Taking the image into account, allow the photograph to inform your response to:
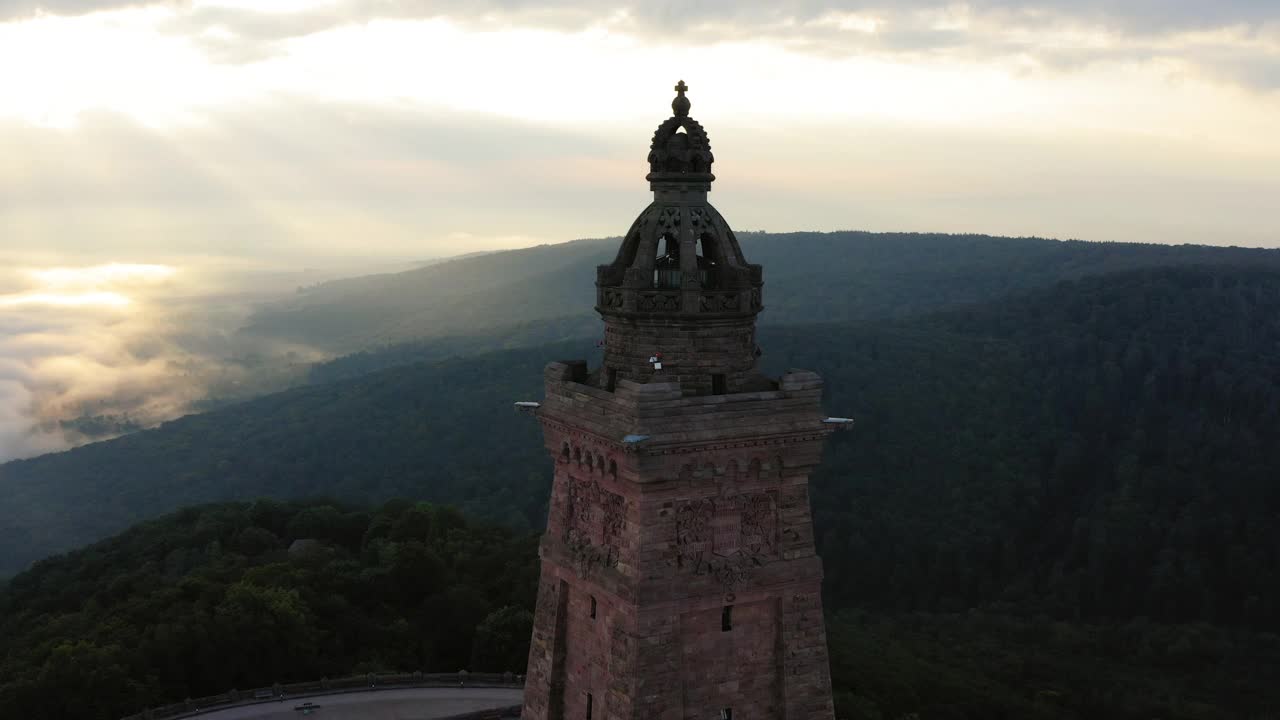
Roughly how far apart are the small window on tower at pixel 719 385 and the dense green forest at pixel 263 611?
44.5m

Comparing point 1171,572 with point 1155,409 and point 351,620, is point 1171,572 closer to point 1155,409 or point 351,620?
point 1155,409

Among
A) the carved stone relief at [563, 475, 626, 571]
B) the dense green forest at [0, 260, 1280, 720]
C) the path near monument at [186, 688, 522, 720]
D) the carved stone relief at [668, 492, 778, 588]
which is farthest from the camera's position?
the dense green forest at [0, 260, 1280, 720]

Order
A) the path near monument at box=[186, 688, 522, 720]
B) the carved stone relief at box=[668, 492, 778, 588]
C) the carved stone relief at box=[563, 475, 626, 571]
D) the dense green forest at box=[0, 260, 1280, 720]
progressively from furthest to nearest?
the dense green forest at box=[0, 260, 1280, 720] < the path near monument at box=[186, 688, 522, 720] < the carved stone relief at box=[563, 475, 626, 571] < the carved stone relief at box=[668, 492, 778, 588]

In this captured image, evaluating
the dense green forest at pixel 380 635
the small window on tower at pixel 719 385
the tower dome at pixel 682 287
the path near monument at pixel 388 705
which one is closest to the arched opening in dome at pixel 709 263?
the tower dome at pixel 682 287

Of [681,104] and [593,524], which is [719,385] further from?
[681,104]

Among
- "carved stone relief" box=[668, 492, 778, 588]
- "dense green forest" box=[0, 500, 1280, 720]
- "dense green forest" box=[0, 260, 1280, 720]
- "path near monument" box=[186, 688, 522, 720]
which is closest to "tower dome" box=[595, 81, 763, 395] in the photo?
"carved stone relief" box=[668, 492, 778, 588]

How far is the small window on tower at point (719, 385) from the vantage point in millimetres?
24219

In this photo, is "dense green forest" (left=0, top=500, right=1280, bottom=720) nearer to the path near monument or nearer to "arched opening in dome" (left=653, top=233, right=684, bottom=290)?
the path near monument

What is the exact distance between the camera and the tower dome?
23641mm

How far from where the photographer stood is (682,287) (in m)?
23.5

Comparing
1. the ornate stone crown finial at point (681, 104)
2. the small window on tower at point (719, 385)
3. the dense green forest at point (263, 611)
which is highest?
the ornate stone crown finial at point (681, 104)

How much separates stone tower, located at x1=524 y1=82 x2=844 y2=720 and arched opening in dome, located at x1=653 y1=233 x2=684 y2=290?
1.4 inches

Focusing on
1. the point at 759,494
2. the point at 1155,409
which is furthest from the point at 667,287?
the point at 1155,409

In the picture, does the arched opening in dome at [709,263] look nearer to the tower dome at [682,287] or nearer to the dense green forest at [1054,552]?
the tower dome at [682,287]
